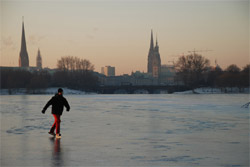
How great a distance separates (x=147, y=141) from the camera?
1405 centimetres

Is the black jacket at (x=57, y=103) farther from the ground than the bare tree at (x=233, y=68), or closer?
closer

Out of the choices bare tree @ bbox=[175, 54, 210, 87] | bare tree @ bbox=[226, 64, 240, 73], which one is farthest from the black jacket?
bare tree @ bbox=[226, 64, 240, 73]

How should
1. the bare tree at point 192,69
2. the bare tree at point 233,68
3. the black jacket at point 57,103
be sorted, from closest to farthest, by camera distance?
the black jacket at point 57,103
the bare tree at point 192,69
the bare tree at point 233,68

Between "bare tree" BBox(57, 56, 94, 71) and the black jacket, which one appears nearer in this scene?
the black jacket

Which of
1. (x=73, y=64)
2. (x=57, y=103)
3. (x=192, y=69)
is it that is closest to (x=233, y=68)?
(x=192, y=69)

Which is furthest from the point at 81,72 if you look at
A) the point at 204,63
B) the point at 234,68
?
the point at 234,68

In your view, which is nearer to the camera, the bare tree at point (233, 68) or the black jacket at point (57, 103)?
the black jacket at point (57, 103)

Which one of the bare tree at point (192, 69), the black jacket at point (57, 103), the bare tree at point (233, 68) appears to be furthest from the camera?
the bare tree at point (233, 68)

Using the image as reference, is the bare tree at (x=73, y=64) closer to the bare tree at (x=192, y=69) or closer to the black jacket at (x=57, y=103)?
the bare tree at (x=192, y=69)

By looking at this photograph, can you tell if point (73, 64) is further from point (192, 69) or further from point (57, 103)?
point (57, 103)

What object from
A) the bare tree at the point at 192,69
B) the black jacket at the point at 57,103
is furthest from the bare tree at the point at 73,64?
the black jacket at the point at 57,103

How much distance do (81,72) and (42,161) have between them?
146 m

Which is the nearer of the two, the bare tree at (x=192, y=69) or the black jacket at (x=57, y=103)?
the black jacket at (x=57, y=103)

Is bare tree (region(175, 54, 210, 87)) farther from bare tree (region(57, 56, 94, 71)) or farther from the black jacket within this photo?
the black jacket
